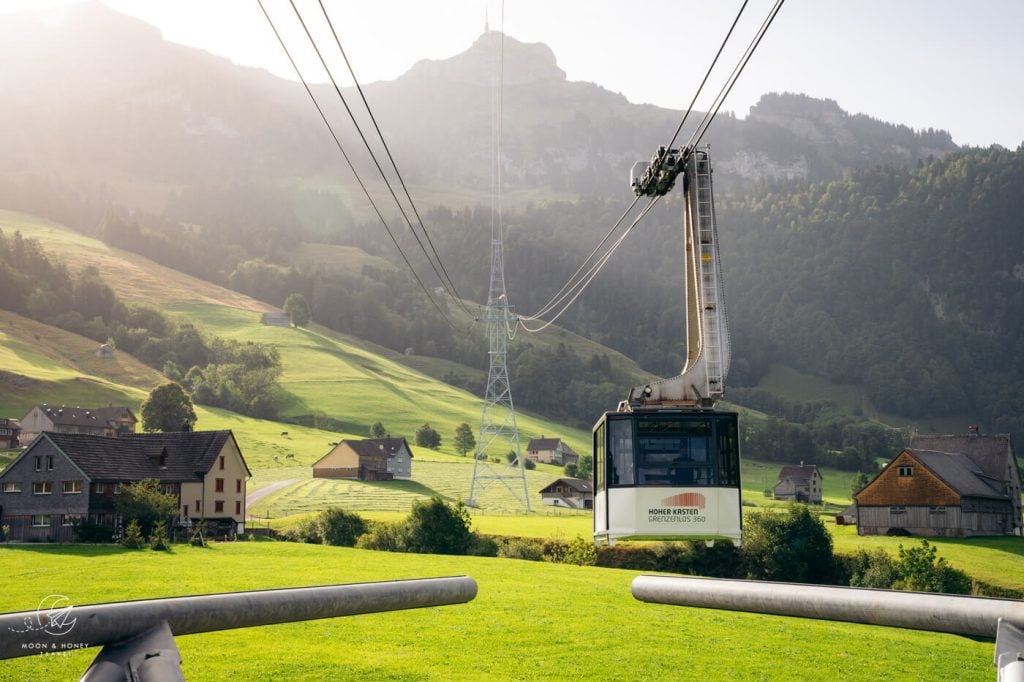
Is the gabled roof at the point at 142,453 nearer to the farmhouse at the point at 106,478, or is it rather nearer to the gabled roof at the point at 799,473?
the farmhouse at the point at 106,478

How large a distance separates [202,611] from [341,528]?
74850 millimetres

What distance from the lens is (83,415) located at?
488 feet

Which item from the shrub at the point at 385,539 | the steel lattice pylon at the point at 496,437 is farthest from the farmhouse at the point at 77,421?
the shrub at the point at 385,539

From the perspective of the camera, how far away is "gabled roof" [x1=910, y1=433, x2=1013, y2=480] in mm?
101312

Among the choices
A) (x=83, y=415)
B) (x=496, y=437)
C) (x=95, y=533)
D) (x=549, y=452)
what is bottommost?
(x=95, y=533)

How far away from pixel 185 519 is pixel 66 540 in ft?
41.8

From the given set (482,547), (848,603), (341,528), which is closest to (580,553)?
(482,547)

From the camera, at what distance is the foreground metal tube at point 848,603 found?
412 centimetres

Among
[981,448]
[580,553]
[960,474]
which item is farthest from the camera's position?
[981,448]

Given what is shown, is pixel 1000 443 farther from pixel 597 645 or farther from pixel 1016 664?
pixel 1016 664

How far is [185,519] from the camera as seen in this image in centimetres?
8544

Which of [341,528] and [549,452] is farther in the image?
[549,452]

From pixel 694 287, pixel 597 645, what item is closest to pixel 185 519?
pixel 597 645

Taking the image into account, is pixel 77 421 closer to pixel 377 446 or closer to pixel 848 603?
pixel 377 446
